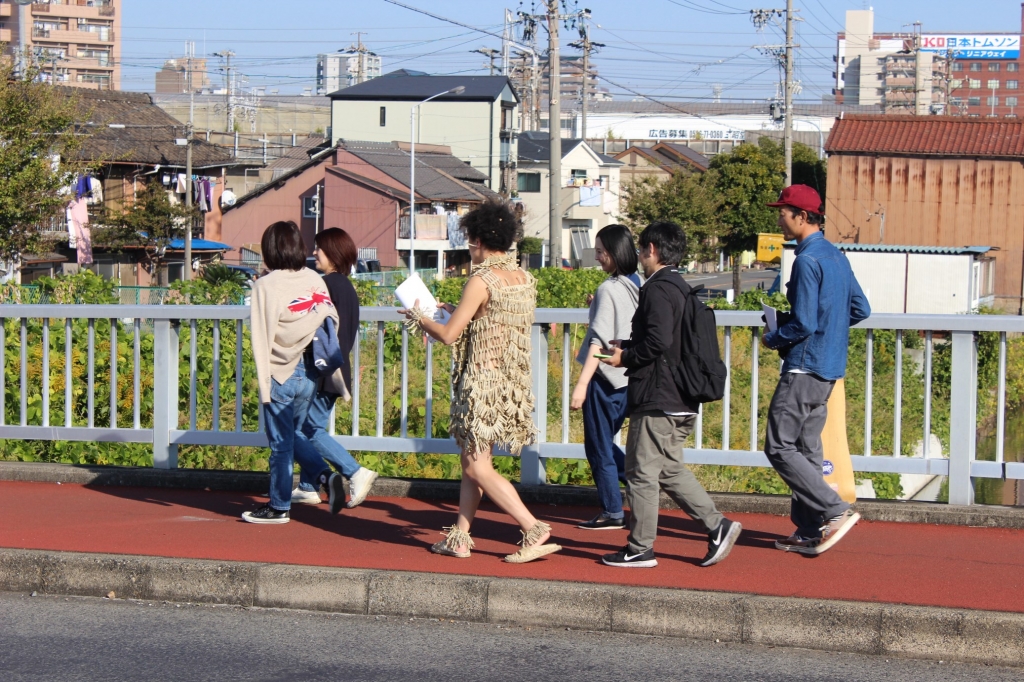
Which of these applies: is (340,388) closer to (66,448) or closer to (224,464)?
(66,448)

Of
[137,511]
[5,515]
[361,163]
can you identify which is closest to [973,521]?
[137,511]

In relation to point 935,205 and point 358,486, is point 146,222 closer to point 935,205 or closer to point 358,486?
point 935,205

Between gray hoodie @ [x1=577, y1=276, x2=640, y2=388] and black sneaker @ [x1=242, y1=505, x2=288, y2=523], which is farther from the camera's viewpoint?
black sneaker @ [x1=242, y1=505, x2=288, y2=523]

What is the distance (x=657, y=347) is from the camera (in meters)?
4.71

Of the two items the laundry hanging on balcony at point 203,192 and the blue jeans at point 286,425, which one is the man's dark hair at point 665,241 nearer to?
the blue jeans at point 286,425

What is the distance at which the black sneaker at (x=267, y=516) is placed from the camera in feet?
19.3

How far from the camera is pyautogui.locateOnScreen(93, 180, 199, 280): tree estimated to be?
43188 millimetres

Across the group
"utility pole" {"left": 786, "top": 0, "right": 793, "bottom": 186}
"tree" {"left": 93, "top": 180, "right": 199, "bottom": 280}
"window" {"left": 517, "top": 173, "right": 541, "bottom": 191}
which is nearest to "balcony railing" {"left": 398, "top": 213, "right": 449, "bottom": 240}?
"tree" {"left": 93, "top": 180, "right": 199, "bottom": 280}

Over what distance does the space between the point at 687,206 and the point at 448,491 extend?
46.4 metres

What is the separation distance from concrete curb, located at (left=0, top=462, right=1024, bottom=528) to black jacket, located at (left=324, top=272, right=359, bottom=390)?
3.25ft

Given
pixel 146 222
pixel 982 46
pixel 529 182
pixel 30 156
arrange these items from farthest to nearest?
pixel 982 46, pixel 529 182, pixel 146 222, pixel 30 156

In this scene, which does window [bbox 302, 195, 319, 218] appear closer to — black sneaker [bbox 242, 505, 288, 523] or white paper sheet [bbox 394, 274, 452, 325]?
black sneaker [bbox 242, 505, 288, 523]

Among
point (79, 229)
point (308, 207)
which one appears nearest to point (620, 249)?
point (79, 229)

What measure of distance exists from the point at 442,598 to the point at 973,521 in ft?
9.62
